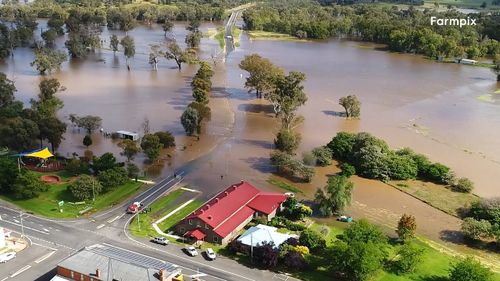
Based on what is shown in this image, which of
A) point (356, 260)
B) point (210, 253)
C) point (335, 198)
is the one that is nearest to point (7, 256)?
→ point (210, 253)

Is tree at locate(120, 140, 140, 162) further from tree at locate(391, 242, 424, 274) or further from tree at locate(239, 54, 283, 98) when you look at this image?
tree at locate(391, 242, 424, 274)

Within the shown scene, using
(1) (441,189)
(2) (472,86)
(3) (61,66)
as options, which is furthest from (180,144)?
(2) (472,86)

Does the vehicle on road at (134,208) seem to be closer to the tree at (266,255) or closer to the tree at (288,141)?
the tree at (266,255)

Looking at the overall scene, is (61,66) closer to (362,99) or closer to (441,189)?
(362,99)

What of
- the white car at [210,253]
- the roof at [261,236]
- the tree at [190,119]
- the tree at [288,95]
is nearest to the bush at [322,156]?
the tree at [288,95]

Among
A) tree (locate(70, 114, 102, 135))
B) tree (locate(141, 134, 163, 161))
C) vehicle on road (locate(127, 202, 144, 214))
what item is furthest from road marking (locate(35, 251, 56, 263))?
tree (locate(70, 114, 102, 135))

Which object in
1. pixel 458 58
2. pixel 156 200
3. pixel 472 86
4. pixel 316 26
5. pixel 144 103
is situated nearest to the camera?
pixel 156 200

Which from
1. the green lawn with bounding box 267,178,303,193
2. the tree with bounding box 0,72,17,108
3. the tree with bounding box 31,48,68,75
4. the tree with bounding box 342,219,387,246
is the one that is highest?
the tree with bounding box 31,48,68,75
